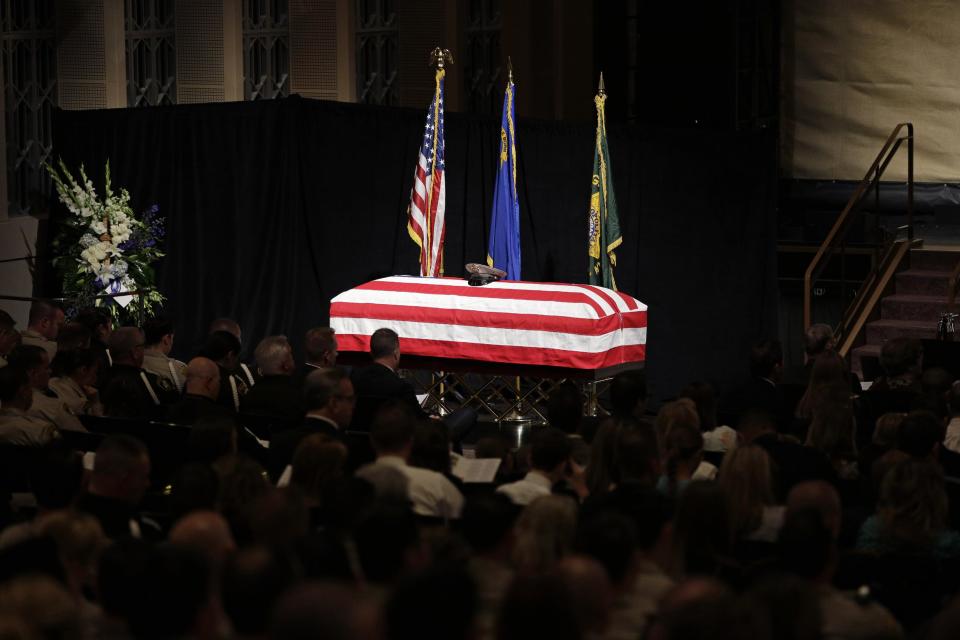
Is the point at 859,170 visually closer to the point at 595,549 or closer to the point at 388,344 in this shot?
the point at 388,344

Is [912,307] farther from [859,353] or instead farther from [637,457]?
[637,457]

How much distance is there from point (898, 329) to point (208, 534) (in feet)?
23.9

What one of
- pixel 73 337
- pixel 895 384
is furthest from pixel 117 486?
pixel 895 384

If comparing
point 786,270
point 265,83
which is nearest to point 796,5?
point 786,270

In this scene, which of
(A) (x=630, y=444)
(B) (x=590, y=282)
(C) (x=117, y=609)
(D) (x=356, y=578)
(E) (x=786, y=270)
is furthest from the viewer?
(E) (x=786, y=270)

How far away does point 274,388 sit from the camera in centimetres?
655

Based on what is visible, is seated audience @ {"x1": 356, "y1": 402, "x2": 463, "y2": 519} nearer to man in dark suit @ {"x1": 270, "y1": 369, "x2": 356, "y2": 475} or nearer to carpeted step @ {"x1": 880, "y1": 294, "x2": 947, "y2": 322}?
man in dark suit @ {"x1": 270, "y1": 369, "x2": 356, "y2": 475}

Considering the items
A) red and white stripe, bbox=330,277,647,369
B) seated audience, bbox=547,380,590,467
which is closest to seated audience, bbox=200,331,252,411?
seated audience, bbox=547,380,590,467

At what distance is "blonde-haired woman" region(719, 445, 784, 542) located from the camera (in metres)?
4.16

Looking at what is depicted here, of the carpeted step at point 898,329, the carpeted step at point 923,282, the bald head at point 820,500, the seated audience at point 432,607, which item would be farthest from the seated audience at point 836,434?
the carpeted step at point 923,282

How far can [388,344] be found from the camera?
23.6 feet

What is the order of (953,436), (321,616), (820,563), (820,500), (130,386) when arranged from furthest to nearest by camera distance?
(130,386), (953,436), (820,500), (820,563), (321,616)

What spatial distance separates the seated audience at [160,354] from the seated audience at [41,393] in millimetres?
979

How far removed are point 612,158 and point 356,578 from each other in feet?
24.0
